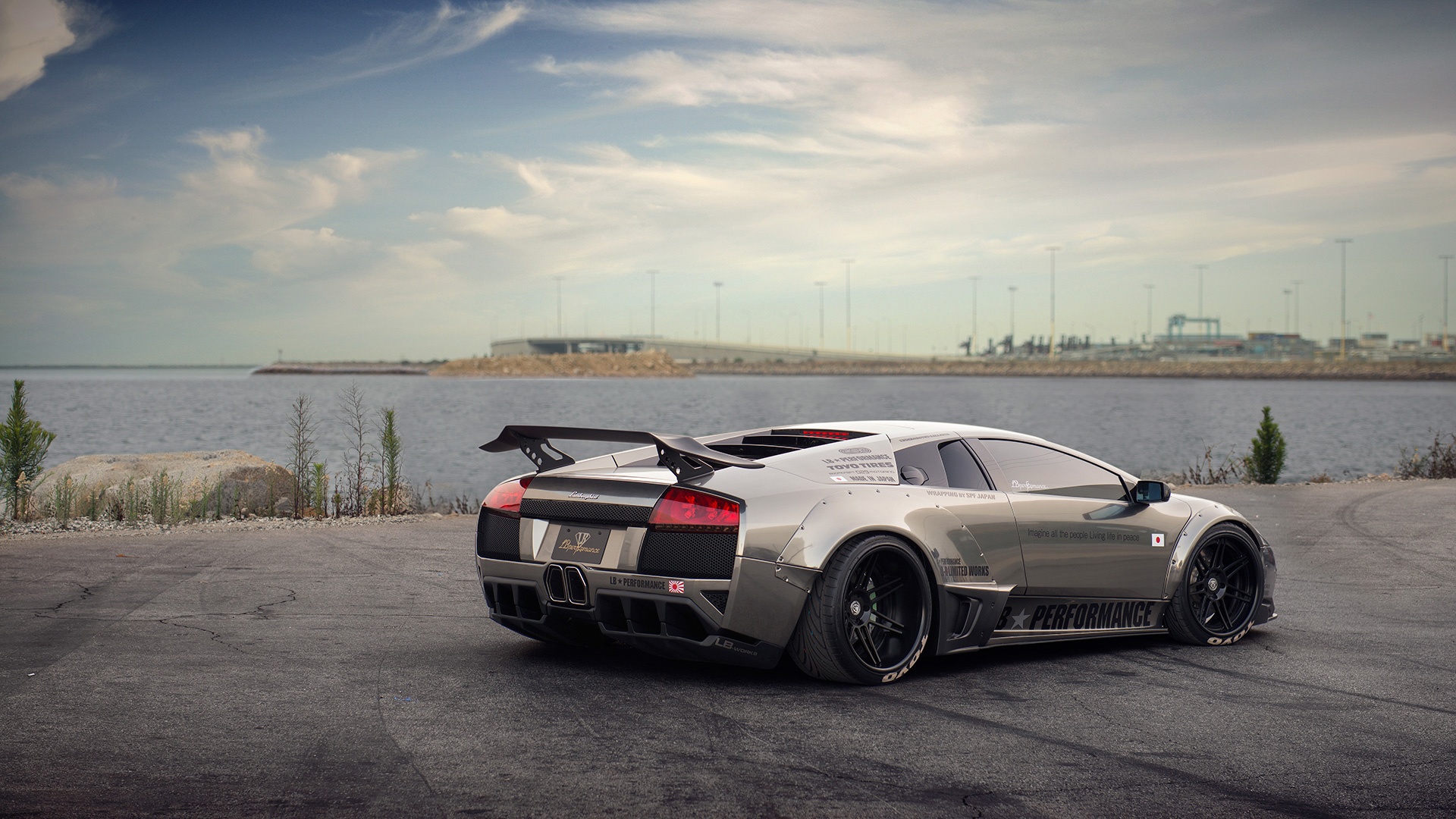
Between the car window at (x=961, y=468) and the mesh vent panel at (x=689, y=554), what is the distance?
1.64 m

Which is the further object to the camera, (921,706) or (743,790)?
(921,706)

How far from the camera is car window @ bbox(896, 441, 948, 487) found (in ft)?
20.7

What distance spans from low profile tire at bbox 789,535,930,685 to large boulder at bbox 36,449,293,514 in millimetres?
10330

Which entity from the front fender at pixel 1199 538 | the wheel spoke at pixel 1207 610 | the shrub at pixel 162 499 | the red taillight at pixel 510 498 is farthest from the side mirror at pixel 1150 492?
the shrub at pixel 162 499

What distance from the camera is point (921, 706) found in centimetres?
545

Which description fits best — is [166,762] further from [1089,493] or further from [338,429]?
[338,429]

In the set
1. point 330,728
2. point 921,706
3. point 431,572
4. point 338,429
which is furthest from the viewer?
point 338,429

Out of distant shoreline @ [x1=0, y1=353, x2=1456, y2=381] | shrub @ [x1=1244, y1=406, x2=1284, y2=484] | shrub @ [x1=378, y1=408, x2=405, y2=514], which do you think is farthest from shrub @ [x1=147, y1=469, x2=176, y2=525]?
distant shoreline @ [x1=0, y1=353, x2=1456, y2=381]

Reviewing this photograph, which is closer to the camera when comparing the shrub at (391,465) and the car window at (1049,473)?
the car window at (1049,473)

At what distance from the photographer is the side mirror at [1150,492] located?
22.9 ft

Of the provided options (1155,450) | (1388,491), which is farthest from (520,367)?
→ (1388,491)

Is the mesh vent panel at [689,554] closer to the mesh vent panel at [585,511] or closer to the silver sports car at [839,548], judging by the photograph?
the silver sports car at [839,548]

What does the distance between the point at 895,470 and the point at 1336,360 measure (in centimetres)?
17383

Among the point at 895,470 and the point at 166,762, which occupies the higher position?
the point at 895,470
